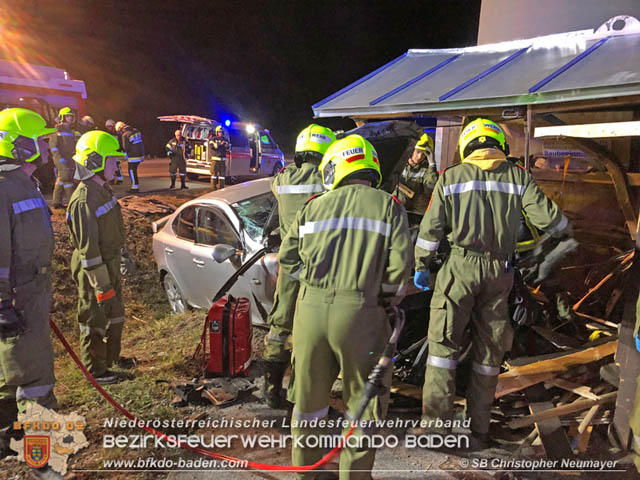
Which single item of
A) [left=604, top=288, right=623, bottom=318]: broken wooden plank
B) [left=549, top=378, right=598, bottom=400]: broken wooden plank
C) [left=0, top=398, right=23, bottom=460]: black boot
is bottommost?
[left=0, top=398, right=23, bottom=460]: black boot

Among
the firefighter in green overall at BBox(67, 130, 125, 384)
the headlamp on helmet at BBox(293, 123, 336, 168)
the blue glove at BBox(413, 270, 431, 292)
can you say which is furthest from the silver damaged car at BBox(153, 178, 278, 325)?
the blue glove at BBox(413, 270, 431, 292)

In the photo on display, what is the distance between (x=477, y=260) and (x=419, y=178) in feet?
11.1

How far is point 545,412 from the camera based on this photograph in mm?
3338

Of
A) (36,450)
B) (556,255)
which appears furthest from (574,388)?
(36,450)

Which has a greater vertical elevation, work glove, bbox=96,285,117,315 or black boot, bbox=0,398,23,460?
work glove, bbox=96,285,117,315

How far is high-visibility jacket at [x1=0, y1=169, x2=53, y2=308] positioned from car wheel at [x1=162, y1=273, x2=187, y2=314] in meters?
2.69

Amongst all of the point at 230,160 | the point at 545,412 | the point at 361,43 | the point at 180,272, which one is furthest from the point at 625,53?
the point at 361,43

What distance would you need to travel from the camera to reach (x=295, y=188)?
3812mm

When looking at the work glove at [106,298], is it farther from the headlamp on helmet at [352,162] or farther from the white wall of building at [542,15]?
the white wall of building at [542,15]

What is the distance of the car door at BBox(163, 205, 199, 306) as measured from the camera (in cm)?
538

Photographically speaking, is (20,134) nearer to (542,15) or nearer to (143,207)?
(542,15)

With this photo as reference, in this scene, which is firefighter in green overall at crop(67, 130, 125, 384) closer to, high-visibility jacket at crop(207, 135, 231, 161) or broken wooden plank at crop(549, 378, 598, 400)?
broken wooden plank at crop(549, 378, 598, 400)

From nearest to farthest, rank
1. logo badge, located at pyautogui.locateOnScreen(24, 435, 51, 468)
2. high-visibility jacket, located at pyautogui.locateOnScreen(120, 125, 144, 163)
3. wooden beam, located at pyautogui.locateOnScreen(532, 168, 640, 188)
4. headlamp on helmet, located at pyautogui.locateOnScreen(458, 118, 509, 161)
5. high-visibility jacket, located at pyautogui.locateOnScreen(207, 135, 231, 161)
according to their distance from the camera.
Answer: logo badge, located at pyautogui.locateOnScreen(24, 435, 51, 468), headlamp on helmet, located at pyautogui.locateOnScreen(458, 118, 509, 161), wooden beam, located at pyautogui.locateOnScreen(532, 168, 640, 188), high-visibility jacket, located at pyautogui.locateOnScreen(120, 125, 144, 163), high-visibility jacket, located at pyautogui.locateOnScreen(207, 135, 231, 161)

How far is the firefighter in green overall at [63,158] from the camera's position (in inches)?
359
